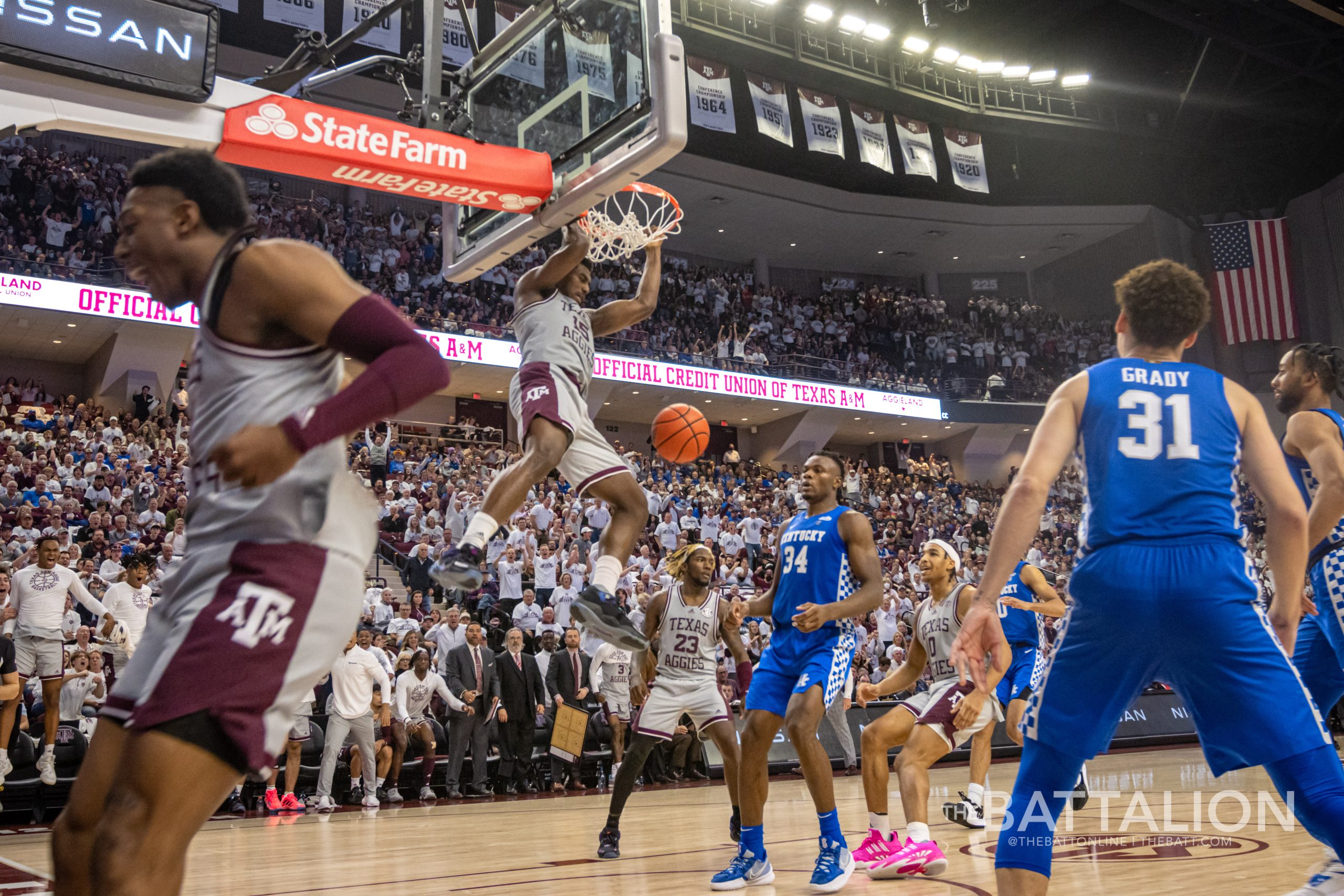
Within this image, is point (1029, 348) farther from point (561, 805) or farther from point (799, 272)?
point (561, 805)

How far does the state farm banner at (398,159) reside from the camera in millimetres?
6340

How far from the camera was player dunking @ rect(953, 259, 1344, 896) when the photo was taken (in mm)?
2766

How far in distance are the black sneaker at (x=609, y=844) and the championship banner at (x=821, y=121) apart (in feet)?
77.6

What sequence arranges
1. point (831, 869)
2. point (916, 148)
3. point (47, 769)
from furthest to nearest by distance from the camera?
point (916, 148) < point (47, 769) < point (831, 869)

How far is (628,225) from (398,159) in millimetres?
1462

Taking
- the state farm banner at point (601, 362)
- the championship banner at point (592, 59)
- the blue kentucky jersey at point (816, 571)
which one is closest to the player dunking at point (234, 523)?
the blue kentucky jersey at point (816, 571)

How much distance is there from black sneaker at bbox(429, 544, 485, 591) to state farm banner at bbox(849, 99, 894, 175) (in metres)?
26.3

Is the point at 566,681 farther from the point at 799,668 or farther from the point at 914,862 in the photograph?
the point at 914,862

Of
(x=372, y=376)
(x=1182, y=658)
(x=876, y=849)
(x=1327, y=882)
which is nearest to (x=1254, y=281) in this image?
(x=876, y=849)

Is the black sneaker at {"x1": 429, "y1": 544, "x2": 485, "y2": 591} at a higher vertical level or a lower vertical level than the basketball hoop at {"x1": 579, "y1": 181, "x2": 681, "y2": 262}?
lower

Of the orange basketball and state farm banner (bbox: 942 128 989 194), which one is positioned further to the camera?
state farm banner (bbox: 942 128 989 194)

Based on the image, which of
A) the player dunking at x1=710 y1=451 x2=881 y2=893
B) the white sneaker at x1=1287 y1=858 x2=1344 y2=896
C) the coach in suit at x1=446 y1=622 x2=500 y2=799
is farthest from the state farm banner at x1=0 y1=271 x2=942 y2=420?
the white sneaker at x1=1287 y1=858 x2=1344 y2=896

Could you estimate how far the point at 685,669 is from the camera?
7.85 m

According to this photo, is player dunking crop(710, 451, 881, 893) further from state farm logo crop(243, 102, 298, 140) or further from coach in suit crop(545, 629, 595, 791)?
coach in suit crop(545, 629, 595, 791)
